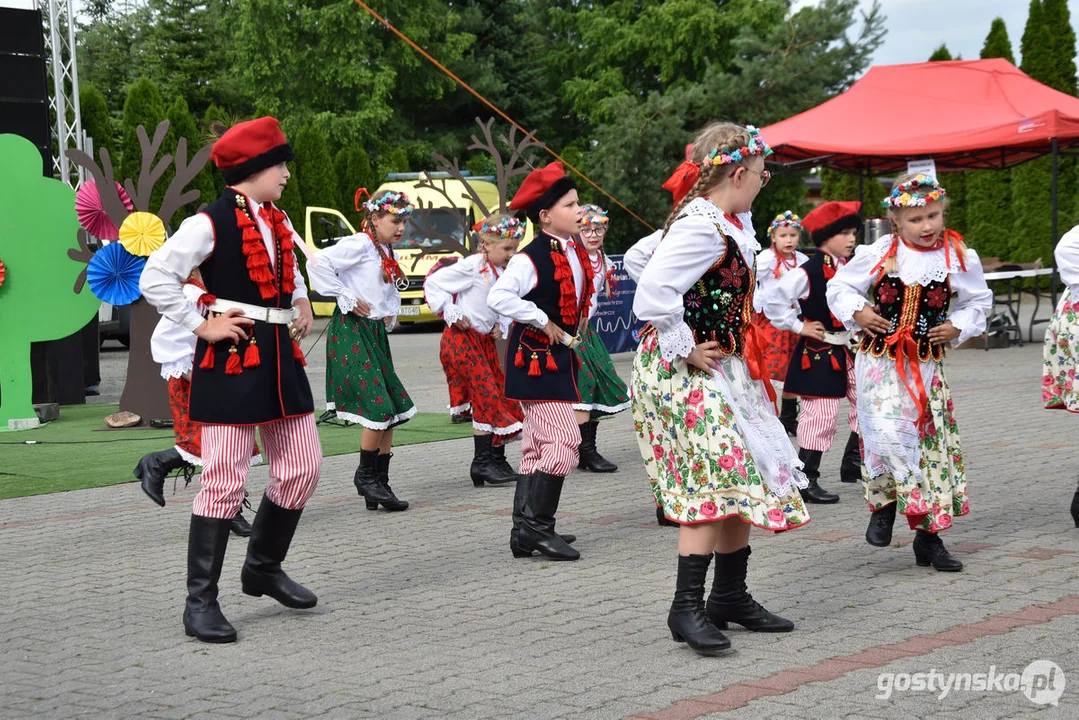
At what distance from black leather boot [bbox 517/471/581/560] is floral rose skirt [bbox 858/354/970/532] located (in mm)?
1447

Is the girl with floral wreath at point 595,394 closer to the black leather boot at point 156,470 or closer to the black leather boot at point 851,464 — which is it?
the black leather boot at point 851,464

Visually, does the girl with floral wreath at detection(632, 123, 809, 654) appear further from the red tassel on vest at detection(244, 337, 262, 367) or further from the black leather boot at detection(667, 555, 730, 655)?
the red tassel on vest at detection(244, 337, 262, 367)

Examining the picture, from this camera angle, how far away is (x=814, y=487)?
25.5 ft

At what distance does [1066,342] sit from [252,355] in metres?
4.19

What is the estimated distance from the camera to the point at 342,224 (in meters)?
28.1

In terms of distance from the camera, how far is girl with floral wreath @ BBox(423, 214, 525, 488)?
8.79 meters

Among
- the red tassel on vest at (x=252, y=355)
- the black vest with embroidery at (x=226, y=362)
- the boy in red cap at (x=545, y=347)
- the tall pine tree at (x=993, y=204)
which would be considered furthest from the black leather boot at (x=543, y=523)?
the tall pine tree at (x=993, y=204)

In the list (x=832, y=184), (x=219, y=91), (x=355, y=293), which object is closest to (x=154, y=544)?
(x=355, y=293)

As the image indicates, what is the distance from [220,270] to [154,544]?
2.41m

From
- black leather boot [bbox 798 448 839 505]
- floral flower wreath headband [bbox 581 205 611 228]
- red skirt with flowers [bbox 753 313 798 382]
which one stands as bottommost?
black leather boot [bbox 798 448 839 505]

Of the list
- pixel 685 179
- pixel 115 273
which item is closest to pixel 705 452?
pixel 685 179

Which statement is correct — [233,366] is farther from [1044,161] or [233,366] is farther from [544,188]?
[1044,161]

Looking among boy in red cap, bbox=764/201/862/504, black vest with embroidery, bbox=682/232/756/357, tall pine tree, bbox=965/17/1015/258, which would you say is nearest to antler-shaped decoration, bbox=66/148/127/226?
boy in red cap, bbox=764/201/862/504

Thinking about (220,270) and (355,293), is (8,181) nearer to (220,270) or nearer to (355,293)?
(355,293)
